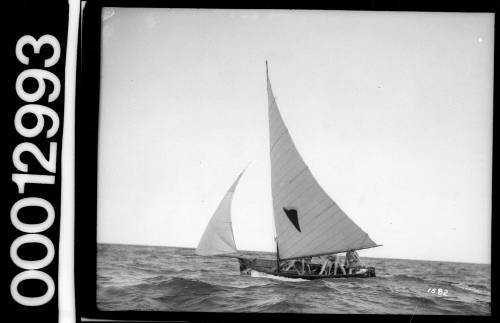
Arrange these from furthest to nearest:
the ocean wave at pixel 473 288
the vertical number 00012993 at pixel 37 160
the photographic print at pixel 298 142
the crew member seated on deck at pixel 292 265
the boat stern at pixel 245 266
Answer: the crew member seated on deck at pixel 292 265, the boat stern at pixel 245 266, the photographic print at pixel 298 142, the ocean wave at pixel 473 288, the vertical number 00012993 at pixel 37 160

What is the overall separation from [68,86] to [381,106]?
2009 millimetres


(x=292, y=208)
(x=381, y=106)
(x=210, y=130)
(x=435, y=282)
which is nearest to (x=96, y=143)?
(x=210, y=130)

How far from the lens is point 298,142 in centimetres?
335

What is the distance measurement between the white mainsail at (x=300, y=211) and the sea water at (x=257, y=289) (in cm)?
27

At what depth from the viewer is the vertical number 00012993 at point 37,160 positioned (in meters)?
2.96

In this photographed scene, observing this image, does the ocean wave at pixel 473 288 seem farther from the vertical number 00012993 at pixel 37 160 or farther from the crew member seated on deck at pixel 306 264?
the vertical number 00012993 at pixel 37 160

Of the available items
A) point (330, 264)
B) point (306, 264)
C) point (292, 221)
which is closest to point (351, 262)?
point (330, 264)

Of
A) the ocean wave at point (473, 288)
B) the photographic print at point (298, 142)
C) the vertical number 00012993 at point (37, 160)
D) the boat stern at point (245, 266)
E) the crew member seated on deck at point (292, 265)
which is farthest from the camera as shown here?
the crew member seated on deck at point (292, 265)

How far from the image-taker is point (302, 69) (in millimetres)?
3334

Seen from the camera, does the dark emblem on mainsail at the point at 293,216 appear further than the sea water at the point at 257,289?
Yes

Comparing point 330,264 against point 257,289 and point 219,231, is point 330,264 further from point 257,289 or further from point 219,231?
point 219,231

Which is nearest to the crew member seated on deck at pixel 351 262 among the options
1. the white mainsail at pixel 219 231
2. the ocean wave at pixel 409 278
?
the ocean wave at pixel 409 278

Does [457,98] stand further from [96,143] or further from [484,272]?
[96,143]

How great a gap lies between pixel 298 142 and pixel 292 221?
0.56m
